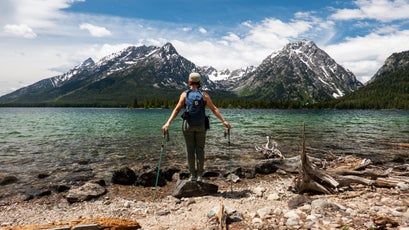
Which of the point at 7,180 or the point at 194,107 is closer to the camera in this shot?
the point at 194,107

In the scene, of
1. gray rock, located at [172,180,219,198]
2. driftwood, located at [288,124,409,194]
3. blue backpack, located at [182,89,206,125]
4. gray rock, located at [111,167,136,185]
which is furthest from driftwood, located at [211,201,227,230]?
gray rock, located at [111,167,136,185]

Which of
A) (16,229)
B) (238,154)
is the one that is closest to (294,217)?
(16,229)

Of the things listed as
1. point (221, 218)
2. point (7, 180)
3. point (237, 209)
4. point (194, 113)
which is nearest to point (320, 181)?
point (237, 209)

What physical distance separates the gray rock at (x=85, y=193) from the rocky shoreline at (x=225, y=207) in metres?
0.08

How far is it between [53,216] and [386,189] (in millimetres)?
12496

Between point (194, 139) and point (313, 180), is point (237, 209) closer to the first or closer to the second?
point (194, 139)

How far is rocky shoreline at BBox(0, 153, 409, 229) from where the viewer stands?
7742 mm

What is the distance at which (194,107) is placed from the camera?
34.3 ft

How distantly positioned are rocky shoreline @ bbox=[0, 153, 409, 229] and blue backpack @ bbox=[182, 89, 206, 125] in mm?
2981

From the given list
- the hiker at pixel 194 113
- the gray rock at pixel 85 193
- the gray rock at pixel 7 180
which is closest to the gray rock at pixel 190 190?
the hiker at pixel 194 113

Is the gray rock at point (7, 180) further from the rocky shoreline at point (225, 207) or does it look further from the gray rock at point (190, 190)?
the gray rock at point (190, 190)

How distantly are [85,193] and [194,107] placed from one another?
619 cm

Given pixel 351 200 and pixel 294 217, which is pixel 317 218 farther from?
pixel 351 200

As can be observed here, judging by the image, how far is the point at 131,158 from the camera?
75.6 ft
